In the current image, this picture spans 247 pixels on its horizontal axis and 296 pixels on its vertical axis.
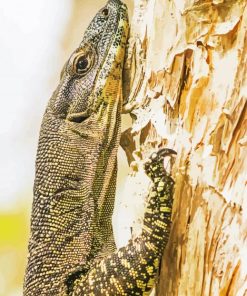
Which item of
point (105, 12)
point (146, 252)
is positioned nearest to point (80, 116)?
point (105, 12)

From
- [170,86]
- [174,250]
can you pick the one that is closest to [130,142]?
[170,86]

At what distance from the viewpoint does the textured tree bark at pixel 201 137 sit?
7.44 ft

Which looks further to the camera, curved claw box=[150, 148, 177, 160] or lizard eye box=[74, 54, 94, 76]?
lizard eye box=[74, 54, 94, 76]

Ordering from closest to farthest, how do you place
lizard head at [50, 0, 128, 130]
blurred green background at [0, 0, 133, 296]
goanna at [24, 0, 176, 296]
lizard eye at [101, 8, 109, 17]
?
goanna at [24, 0, 176, 296] < lizard head at [50, 0, 128, 130] < lizard eye at [101, 8, 109, 17] < blurred green background at [0, 0, 133, 296]

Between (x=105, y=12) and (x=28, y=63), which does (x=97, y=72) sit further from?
(x=28, y=63)

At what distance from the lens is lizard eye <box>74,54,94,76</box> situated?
3.21 m

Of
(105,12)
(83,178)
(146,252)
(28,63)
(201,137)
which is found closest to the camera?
(201,137)

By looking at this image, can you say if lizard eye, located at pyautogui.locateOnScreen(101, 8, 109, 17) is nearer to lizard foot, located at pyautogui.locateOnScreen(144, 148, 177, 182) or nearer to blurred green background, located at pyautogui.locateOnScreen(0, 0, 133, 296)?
lizard foot, located at pyautogui.locateOnScreen(144, 148, 177, 182)

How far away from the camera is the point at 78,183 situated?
3.03m

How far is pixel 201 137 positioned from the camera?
2447mm

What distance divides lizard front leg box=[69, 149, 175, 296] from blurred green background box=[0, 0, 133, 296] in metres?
2.73

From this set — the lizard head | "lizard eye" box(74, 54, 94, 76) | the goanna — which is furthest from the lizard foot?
"lizard eye" box(74, 54, 94, 76)

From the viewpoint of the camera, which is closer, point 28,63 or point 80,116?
point 80,116

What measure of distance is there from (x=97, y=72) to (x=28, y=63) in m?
2.65
